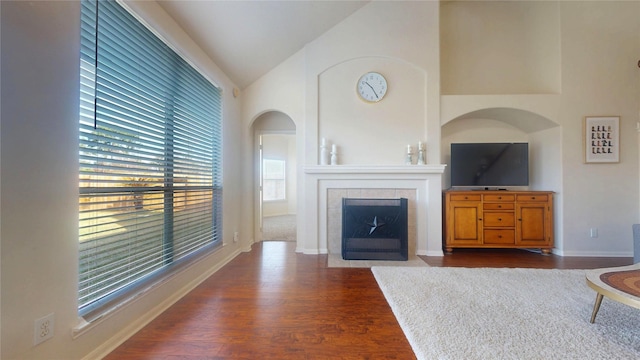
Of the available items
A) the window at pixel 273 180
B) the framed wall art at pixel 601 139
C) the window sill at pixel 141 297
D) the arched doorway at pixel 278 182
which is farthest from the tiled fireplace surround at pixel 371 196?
the window at pixel 273 180

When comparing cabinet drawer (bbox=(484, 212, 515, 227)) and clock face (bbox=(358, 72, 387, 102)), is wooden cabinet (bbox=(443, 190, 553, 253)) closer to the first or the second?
cabinet drawer (bbox=(484, 212, 515, 227))

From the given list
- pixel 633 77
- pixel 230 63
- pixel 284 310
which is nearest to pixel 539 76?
pixel 633 77

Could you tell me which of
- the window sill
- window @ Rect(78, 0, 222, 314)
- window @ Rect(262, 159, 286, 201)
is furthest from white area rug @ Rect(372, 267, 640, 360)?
window @ Rect(262, 159, 286, 201)

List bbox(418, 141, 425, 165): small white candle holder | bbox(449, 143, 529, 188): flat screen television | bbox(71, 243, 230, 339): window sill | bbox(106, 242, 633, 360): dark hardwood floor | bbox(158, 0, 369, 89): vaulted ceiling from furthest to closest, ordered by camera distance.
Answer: bbox(449, 143, 529, 188): flat screen television → bbox(418, 141, 425, 165): small white candle holder → bbox(158, 0, 369, 89): vaulted ceiling → bbox(106, 242, 633, 360): dark hardwood floor → bbox(71, 243, 230, 339): window sill

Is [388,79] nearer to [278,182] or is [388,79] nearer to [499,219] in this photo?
[499,219]

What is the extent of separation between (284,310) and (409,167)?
7.95ft

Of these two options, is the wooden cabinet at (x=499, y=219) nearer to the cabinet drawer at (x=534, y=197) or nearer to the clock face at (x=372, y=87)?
the cabinet drawer at (x=534, y=197)

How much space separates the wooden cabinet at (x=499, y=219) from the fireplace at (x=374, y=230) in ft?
2.66

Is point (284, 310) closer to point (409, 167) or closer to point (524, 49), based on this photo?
point (409, 167)

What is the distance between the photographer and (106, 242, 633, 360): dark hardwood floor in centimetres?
148

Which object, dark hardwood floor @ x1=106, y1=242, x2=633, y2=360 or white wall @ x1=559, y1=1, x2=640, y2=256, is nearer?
dark hardwood floor @ x1=106, y1=242, x2=633, y2=360

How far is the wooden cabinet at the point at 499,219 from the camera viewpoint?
347 cm

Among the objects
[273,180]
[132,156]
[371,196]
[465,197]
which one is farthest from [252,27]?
[273,180]

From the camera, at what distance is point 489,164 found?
12.0 ft
